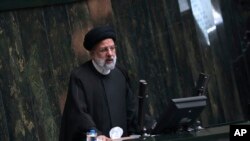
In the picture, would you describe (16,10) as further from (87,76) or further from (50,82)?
(87,76)

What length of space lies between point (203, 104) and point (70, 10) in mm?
2387

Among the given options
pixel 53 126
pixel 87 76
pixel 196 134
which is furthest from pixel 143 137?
pixel 53 126

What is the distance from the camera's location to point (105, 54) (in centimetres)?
667


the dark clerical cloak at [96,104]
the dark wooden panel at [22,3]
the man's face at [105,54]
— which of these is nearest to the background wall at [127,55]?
the dark wooden panel at [22,3]

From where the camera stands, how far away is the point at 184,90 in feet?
27.1

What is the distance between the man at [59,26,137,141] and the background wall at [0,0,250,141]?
0.95 metres

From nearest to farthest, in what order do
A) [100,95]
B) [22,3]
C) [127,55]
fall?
[100,95], [22,3], [127,55]

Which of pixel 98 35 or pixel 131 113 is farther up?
pixel 98 35

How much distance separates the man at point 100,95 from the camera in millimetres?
6465

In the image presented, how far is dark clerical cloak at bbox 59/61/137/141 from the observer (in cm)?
640

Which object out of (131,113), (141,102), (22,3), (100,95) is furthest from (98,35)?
(22,3)

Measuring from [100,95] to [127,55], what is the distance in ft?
4.46

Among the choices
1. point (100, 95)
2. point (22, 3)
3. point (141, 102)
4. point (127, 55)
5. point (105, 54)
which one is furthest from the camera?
point (127, 55)

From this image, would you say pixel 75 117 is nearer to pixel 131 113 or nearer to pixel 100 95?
pixel 100 95
